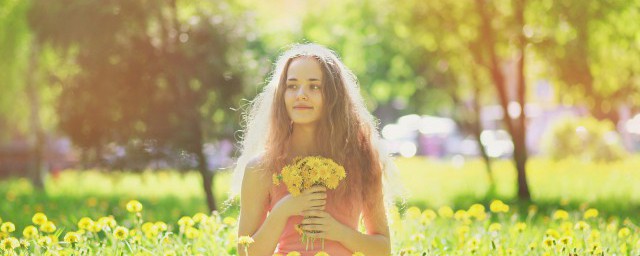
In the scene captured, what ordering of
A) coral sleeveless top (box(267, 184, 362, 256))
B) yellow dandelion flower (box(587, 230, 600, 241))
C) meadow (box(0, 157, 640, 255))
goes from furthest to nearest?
1. yellow dandelion flower (box(587, 230, 600, 241))
2. meadow (box(0, 157, 640, 255))
3. coral sleeveless top (box(267, 184, 362, 256))

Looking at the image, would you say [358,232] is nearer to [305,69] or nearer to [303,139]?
[303,139]

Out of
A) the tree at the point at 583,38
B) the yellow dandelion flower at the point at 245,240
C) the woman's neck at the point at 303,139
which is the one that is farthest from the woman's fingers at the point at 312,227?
the tree at the point at 583,38

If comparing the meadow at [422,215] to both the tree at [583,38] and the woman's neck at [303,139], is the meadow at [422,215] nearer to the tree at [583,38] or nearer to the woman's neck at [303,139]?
the woman's neck at [303,139]

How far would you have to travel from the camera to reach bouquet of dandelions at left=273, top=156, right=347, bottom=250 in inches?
136

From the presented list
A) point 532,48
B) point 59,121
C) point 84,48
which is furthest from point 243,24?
point 532,48

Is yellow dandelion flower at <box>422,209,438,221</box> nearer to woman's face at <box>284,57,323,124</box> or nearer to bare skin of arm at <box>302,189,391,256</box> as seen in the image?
bare skin of arm at <box>302,189,391,256</box>

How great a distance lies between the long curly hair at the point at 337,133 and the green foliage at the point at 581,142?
702 inches

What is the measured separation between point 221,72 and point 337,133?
5.12 m

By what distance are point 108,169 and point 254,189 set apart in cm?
589

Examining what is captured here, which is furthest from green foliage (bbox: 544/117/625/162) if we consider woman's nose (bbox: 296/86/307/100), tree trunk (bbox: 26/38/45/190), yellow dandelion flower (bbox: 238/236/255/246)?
yellow dandelion flower (bbox: 238/236/255/246)

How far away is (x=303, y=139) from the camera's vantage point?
381cm

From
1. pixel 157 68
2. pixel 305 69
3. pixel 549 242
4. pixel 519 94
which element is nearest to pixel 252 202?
pixel 305 69

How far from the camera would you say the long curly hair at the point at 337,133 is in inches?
148

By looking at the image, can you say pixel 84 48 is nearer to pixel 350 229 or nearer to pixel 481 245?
pixel 481 245
